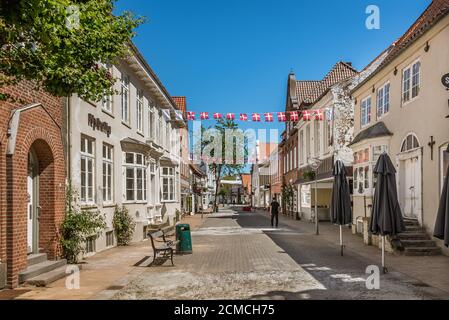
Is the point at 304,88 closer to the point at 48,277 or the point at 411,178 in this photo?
the point at 411,178

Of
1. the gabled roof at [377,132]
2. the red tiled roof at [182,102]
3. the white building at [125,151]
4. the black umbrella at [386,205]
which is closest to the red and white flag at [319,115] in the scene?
the white building at [125,151]

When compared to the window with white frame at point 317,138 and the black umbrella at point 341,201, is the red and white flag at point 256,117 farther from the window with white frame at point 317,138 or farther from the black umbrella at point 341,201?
the black umbrella at point 341,201

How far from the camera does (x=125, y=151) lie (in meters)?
19.3

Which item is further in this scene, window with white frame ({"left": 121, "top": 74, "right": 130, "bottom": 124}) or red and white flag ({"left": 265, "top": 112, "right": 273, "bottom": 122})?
red and white flag ({"left": 265, "top": 112, "right": 273, "bottom": 122})

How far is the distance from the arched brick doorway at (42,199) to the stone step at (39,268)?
56 cm

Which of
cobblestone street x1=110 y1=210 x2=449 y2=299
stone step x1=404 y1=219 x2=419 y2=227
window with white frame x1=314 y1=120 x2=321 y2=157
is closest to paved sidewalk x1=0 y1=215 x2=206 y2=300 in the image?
cobblestone street x1=110 y1=210 x2=449 y2=299

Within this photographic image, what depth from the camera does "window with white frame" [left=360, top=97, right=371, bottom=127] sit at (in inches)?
841

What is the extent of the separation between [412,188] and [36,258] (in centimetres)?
1132

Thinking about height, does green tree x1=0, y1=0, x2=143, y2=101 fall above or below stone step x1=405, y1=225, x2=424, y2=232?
above

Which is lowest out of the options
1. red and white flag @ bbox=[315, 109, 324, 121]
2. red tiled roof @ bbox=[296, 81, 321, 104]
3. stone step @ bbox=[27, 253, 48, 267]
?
stone step @ bbox=[27, 253, 48, 267]

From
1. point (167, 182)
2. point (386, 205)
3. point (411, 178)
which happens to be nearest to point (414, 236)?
point (411, 178)

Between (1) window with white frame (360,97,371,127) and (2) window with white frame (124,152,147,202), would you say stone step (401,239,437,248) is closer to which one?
(1) window with white frame (360,97,371,127)

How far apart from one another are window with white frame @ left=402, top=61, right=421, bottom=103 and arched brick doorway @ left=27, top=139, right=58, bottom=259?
1071 cm
